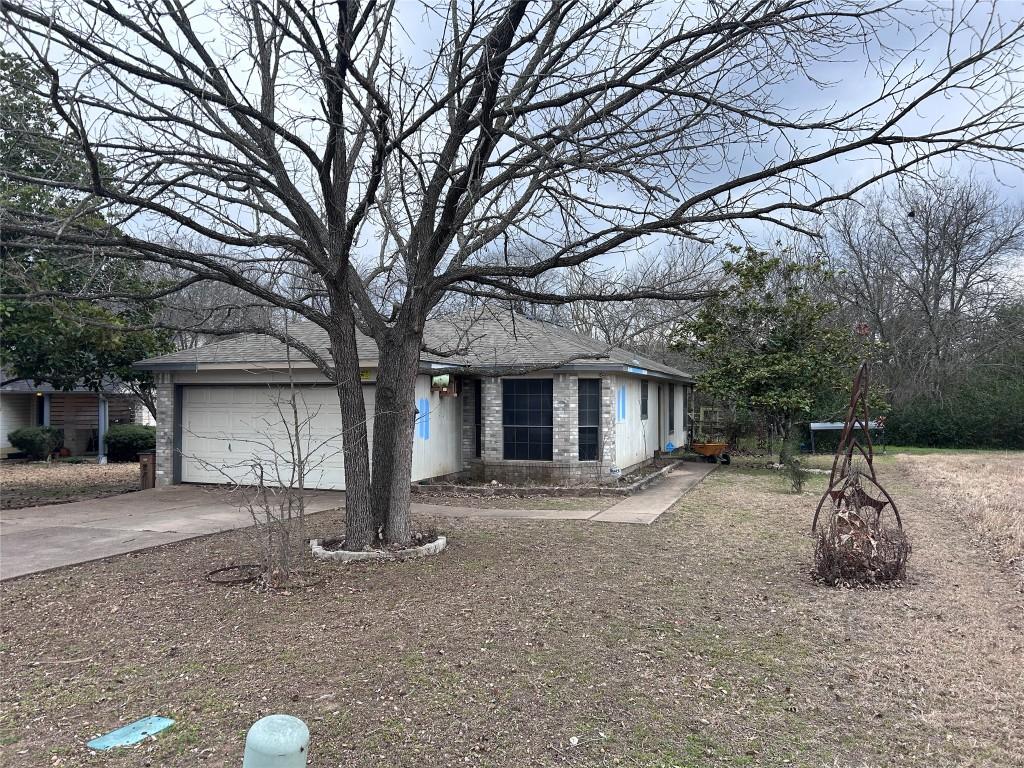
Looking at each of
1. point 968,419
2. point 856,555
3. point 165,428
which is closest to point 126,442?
point 165,428

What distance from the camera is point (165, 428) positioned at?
562 inches

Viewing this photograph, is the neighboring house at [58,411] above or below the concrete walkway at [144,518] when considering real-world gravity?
above

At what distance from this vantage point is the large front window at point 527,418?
14812 mm

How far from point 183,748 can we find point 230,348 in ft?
41.3

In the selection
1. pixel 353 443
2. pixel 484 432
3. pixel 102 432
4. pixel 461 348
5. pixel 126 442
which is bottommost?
pixel 126 442

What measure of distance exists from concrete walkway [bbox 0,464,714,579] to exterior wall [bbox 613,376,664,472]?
1539 millimetres

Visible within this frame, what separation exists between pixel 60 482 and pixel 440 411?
8915mm

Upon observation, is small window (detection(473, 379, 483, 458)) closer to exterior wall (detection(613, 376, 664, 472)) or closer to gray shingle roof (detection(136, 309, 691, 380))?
gray shingle roof (detection(136, 309, 691, 380))

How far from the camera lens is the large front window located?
14812 millimetres

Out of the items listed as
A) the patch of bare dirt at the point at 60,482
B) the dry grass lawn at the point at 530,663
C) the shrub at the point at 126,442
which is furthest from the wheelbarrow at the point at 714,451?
the shrub at the point at 126,442

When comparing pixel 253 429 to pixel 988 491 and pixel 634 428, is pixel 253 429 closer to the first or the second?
pixel 634 428

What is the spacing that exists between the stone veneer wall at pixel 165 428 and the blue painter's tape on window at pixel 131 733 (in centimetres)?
1138

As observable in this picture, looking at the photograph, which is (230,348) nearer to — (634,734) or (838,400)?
(634,734)

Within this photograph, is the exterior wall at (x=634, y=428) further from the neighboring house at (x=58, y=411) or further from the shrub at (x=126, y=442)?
the neighboring house at (x=58, y=411)
